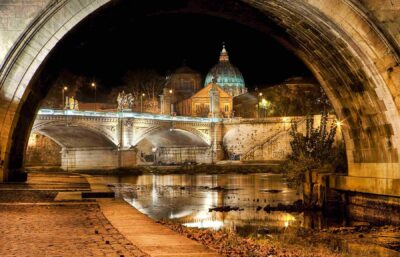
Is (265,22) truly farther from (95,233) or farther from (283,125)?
(283,125)

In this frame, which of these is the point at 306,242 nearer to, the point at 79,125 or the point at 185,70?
the point at 79,125

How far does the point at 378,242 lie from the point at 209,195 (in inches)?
800

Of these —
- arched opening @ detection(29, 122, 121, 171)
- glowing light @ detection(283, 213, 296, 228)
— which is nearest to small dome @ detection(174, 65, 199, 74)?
arched opening @ detection(29, 122, 121, 171)

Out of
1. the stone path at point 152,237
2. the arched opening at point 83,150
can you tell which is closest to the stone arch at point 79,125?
the arched opening at point 83,150

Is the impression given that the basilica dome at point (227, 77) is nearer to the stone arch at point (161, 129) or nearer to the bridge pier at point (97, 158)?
the stone arch at point (161, 129)

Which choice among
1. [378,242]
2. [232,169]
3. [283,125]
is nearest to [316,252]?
[378,242]

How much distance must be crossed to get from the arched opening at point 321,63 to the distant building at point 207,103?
10351 cm

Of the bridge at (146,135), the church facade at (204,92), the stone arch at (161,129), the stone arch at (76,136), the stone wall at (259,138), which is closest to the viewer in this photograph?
the stone arch at (76,136)

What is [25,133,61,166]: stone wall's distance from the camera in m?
94.8

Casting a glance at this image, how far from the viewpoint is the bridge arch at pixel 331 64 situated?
16.3 m

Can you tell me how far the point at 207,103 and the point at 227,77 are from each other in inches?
1309

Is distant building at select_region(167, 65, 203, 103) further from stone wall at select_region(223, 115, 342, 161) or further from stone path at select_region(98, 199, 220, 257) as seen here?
stone path at select_region(98, 199, 220, 257)

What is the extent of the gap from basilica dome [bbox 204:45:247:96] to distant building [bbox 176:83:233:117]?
79.9 feet

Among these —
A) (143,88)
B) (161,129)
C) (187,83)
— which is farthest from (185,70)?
(161,129)
